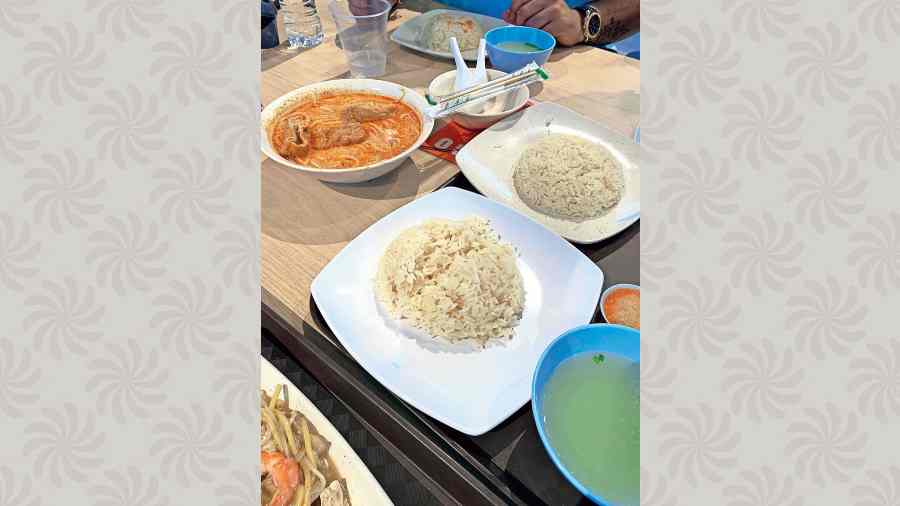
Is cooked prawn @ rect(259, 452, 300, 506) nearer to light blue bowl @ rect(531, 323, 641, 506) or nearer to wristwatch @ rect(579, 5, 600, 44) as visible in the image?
light blue bowl @ rect(531, 323, 641, 506)

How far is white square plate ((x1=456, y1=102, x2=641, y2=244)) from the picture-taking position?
4.90 ft

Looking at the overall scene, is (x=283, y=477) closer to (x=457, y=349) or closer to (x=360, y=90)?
(x=457, y=349)

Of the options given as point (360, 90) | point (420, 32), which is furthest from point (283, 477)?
point (420, 32)

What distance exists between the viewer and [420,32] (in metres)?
2.47

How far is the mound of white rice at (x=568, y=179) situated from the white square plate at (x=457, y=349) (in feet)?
0.52

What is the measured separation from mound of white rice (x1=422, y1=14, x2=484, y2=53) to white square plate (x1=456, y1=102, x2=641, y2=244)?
70 cm

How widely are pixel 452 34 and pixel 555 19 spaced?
50 centimetres

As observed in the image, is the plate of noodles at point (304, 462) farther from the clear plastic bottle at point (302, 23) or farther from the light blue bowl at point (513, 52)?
the clear plastic bottle at point (302, 23)

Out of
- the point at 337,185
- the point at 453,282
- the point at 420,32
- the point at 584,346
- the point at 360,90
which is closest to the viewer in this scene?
the point at 584,346

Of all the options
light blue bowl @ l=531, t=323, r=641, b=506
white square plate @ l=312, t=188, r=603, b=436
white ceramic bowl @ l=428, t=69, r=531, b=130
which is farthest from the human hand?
light blue bowl @ l=531, t=323, r=641, b=506

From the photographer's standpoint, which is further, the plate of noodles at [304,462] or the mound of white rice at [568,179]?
the mound of white rice at [568,179]

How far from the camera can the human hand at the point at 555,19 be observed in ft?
7.75

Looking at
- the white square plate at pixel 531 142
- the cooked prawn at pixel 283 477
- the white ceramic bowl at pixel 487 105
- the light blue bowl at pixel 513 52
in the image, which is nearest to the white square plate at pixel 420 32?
the light blue bowl at pixel 513 52

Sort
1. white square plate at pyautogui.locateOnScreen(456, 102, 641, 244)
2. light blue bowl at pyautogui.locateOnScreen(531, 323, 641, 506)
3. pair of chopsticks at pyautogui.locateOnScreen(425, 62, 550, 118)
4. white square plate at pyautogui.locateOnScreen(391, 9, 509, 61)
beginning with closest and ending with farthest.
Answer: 1. light blue bowl at pyautogui.locateOnScreen(531, 323, 641, 506)
2. white square plate at pyautogui.locateOnScreen(456, 102, 641, 244)
3. pair of chopsticks at pyautogui.locateOnScreen(425, 62, 550, 118)
4. white square plate at pyautogui.locateOnScreen(391, 9, 509, 61)
